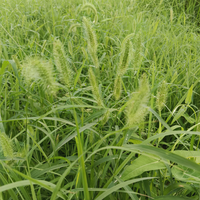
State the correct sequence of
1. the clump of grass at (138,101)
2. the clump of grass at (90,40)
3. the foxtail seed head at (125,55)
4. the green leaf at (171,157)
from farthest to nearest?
the clump of grass at (90,40) → the foxtail seed head at (125,55) → the clump of grass at (138,101) → the green leaf at (171,157)

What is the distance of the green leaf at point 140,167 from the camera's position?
67 centimetres

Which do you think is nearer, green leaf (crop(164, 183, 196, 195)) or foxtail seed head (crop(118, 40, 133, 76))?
green leaf (crop(164, 183, 196, 195))

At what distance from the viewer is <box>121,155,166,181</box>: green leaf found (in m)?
0.67

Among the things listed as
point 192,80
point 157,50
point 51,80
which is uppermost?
point 51,80

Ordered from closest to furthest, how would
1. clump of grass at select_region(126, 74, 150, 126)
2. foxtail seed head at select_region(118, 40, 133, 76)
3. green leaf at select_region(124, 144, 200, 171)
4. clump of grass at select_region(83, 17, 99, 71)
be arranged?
green leaf at select_region(124, 144, 200, 171) → clump of grass at select_region(126, 74, 150, 126) → foxtail seed head at select_region(118, 40, 133, 76) → clump of grass at select_region(83, 17, 99, 71)

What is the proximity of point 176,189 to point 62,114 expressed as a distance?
78 centimetres

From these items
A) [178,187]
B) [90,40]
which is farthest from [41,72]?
[178,187]

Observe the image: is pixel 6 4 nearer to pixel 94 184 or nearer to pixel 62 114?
pixel 62 114

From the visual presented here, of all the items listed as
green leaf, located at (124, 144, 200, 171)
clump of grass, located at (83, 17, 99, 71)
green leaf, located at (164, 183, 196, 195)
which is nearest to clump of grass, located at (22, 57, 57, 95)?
clump of grass, located at (83, 17, 99, 71)

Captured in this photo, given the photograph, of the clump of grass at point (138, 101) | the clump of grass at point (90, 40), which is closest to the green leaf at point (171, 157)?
the clump of grass at point (138, 101)

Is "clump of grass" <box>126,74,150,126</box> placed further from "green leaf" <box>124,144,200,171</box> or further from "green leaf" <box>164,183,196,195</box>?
"green leaf" <box>164,183,196,195</box>

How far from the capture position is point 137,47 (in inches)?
41.1

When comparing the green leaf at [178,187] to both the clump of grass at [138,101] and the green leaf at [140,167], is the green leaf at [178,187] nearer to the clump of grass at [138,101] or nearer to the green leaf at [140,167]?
the green leaf at [140,167]

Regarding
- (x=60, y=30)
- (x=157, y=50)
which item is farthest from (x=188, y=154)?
(x=60, y=30)
